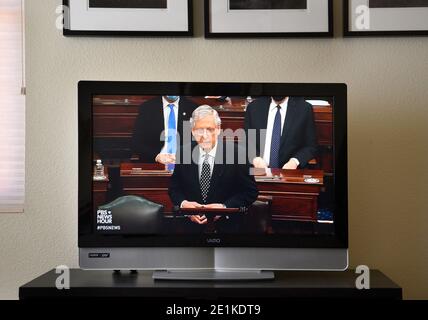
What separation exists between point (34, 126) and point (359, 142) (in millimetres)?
1360

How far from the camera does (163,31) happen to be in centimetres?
222

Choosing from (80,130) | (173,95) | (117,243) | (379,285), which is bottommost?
(379,285)

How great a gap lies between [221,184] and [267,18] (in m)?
0.76

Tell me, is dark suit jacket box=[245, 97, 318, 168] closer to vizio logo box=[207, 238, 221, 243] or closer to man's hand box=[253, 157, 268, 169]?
man's hand box=[253, 157, 268, 169]

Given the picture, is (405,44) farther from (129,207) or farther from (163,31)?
(129,207)

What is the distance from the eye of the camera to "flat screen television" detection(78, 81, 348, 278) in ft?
6.30

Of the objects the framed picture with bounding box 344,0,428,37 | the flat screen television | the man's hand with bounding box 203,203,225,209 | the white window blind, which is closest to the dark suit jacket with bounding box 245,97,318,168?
the flat screen television

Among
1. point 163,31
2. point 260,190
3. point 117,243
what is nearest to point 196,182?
point 260,190

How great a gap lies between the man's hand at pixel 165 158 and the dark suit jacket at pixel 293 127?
0.29 meters

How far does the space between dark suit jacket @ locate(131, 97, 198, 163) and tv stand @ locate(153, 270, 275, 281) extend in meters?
0.41

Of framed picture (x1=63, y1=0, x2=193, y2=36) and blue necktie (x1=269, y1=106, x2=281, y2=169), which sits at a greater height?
framed picture (x1=63, y1=0, x2=193, y2=36)

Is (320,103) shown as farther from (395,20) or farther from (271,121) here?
(395,20)

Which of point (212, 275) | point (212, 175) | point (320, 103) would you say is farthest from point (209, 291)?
point (320, 103)

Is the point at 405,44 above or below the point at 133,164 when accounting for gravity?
above
